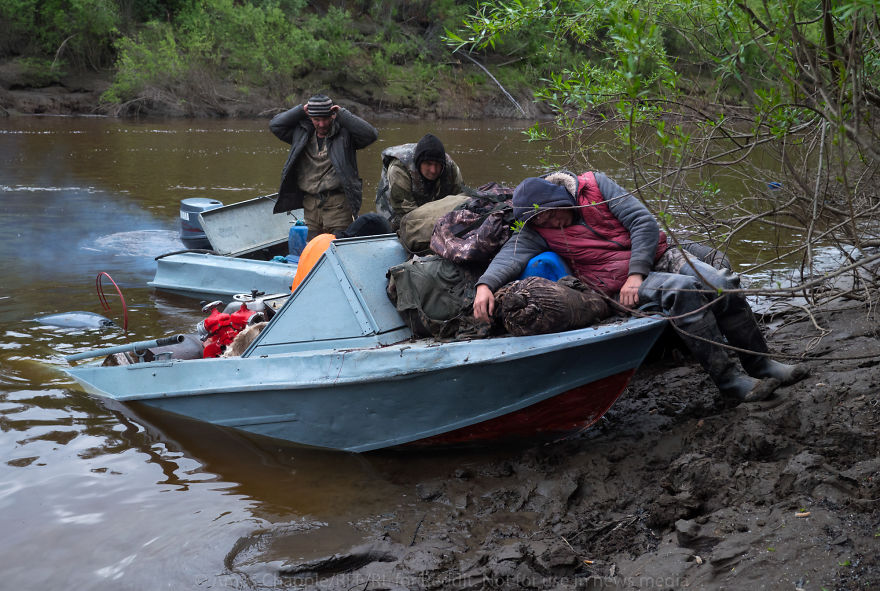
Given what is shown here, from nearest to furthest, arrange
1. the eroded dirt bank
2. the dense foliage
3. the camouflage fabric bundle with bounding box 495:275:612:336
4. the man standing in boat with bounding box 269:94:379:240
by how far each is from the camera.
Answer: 1. the dense foliage
2. the eroded dirt bank
3. the camouflage fabric bundle with bounding box 495:275:612:336
4. the man standing in boat with bounding box 269:94:379:240

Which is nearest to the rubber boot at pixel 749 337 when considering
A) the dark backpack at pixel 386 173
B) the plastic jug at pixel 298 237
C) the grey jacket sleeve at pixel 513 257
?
the grey jacket sleeve at pixel 513 257

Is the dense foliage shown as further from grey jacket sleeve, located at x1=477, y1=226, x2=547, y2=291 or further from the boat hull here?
the boat hull

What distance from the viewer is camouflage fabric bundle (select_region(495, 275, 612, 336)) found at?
405cm

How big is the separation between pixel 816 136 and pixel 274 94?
93.7 ft

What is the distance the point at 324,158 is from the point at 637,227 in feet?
13.2

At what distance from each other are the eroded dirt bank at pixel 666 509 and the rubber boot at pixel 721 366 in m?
0.09

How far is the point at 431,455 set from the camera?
Answer: 4785 mm

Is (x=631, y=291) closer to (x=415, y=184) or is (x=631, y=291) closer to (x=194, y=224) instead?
(x=415, y=184)

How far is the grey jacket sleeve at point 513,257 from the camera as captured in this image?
4.35 m

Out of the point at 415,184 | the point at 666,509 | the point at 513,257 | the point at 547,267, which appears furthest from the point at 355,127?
the point at 666,509

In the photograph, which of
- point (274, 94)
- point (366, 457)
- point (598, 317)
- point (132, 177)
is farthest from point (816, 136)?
point (274, 94)

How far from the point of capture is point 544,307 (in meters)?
4.05

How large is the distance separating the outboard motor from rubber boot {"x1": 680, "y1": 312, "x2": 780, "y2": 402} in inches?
251

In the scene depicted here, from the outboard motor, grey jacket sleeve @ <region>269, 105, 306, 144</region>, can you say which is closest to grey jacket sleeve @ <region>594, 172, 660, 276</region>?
grey jacket sleeve @ <region>269, 105, 306, 144</region>
